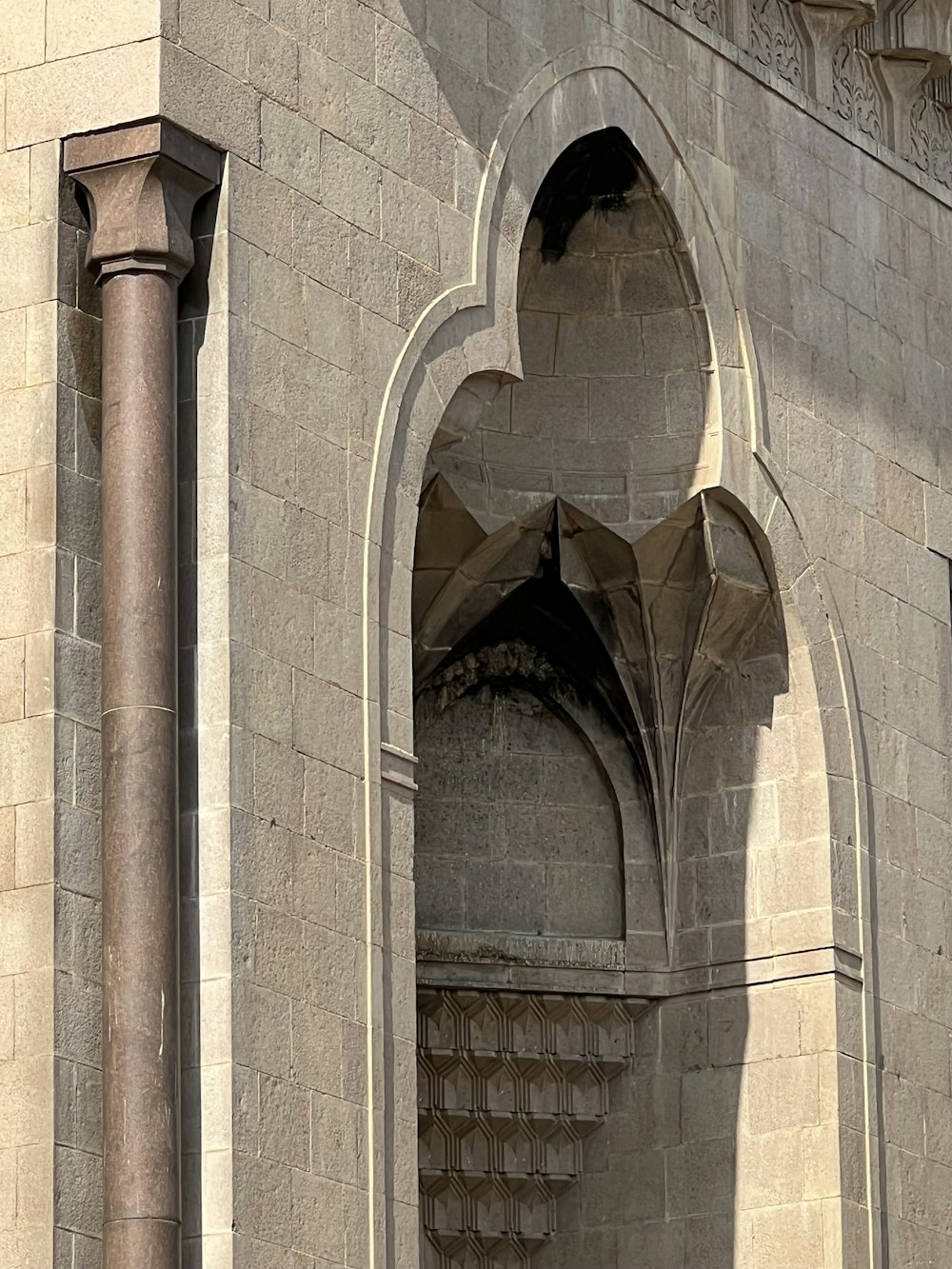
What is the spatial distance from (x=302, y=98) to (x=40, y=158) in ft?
3.32

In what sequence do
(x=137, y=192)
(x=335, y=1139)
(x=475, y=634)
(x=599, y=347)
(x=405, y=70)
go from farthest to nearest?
(x=475, y=634), (x=599, y=347), (x=405, y=70), (x=137, y=192), (x=335, y=1139)

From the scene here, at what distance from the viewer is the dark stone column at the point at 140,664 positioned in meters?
9.25

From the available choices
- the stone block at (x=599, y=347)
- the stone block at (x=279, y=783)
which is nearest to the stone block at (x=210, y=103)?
the stone block at (x=279, y=783)

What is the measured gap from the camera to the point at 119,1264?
9141 millimetres

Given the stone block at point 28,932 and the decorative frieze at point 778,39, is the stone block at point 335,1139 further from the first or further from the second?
the decorative frieze at point 778,39

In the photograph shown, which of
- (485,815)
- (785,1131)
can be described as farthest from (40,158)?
(785,1131)

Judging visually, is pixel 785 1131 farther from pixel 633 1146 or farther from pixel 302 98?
pixel 302 98

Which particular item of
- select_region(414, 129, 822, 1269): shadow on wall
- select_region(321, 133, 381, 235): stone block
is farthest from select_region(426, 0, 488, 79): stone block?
select_region(414, 129, 822, 1269): shadow on wall

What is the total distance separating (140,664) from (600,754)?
4235 millimetres

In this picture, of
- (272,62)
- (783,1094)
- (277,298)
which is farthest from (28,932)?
(783,1094)

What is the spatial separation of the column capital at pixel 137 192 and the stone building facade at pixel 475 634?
0.02 meters

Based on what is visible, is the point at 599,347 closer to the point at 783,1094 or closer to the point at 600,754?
the point at 600,754

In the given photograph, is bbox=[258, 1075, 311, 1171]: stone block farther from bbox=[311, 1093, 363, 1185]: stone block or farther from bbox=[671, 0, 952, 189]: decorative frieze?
bbox=[671, 0, 952, 189]: decorative frieze

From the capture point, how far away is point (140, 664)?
959 cm
